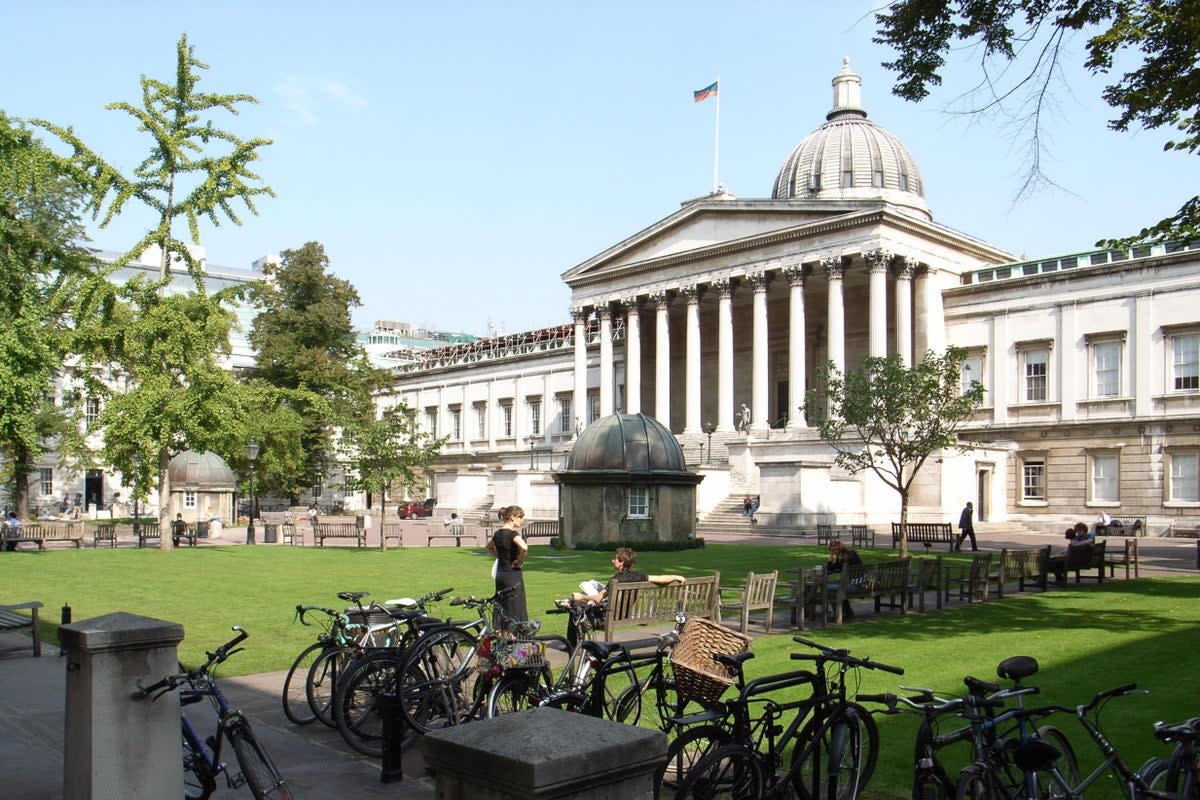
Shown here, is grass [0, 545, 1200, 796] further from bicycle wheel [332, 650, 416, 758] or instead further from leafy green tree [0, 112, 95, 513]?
leafy green tree [0, 112, 95, 513]

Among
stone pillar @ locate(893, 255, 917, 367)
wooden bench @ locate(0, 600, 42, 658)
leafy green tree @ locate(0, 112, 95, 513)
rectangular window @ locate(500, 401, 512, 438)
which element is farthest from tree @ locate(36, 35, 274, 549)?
rectangular window @ locate(500, 401, 512, 438)

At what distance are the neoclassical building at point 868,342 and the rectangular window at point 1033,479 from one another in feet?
0.31

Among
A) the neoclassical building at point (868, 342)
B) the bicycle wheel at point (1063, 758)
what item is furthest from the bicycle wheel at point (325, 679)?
the neoclassical building at point (868, 342)

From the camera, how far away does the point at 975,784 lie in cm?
555

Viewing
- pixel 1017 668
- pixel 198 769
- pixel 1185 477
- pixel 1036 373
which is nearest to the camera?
pixel 1017 668

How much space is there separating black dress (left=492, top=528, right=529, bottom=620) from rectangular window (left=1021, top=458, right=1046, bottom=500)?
43.4 meters

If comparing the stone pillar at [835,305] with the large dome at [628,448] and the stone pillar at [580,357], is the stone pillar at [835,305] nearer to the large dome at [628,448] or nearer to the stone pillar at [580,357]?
the stone pillar at [580,357]

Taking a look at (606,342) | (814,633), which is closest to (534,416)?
(606,342)

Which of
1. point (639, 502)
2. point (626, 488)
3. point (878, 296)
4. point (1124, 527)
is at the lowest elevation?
point (1124, 527)

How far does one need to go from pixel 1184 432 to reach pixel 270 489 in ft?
162

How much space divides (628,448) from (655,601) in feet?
64.9

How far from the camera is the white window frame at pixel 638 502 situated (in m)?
32.5

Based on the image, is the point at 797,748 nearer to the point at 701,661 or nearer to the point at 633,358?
the point at 701,661

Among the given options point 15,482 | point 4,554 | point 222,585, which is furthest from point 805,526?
point 15,482
